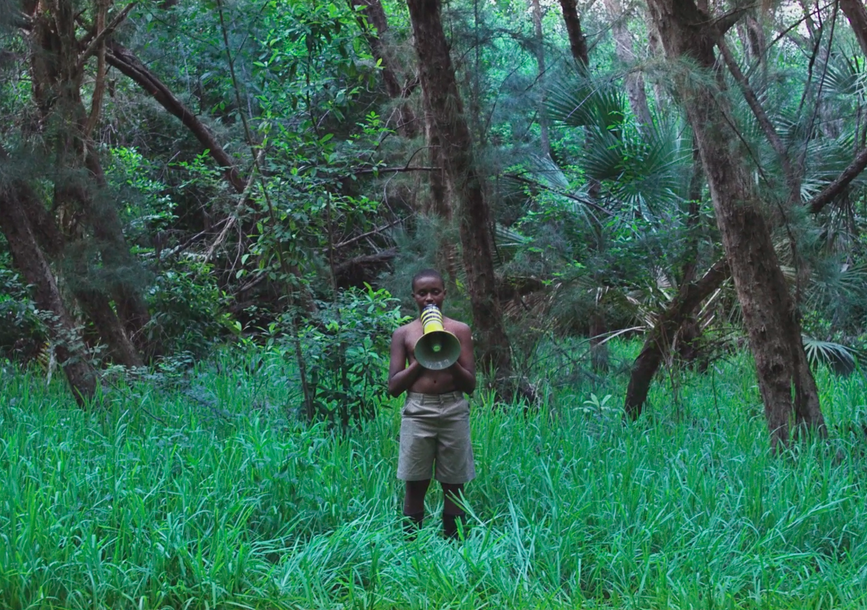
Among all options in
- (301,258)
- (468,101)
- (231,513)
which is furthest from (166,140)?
(231,513)

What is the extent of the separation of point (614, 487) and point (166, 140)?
11630 mm

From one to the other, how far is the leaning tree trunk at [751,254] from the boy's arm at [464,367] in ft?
7.72

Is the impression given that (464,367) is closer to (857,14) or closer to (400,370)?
(400,370)

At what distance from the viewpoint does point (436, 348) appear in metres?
4.34

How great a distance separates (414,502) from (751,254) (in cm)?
291

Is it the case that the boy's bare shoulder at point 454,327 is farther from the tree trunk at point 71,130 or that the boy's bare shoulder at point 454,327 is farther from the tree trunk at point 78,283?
the tree trunk at point 71,130

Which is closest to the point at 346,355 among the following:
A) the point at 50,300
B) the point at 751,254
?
the point at 751,254

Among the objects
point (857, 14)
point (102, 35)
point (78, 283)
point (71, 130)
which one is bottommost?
point (78, 283)

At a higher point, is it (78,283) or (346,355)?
(78,283)

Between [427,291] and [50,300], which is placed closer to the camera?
[427,291]

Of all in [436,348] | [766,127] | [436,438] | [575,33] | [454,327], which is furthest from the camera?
[575,33]

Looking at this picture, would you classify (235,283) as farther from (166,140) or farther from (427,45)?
(427,45)

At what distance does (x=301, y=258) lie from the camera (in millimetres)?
6621

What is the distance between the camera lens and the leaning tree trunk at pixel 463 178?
25.5 ft
